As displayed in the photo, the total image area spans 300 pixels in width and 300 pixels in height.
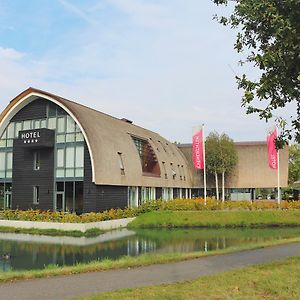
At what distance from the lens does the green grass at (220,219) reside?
93.5 feet

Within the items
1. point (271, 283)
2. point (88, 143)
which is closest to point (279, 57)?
point (271, 283)

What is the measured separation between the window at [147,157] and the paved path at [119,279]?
23.3m

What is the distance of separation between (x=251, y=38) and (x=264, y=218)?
2171cm

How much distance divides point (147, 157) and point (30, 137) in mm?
10725

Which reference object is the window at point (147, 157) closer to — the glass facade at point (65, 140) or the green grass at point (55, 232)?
the glass facade at point (65, 140)

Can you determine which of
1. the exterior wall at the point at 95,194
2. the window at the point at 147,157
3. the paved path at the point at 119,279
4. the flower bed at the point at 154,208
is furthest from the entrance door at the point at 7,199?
the paved path at the point at 119,279

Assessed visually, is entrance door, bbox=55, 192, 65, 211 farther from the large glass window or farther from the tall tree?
the tall tree

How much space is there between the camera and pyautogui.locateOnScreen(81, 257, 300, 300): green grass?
7.50m

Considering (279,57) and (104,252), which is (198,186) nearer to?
(104,252)

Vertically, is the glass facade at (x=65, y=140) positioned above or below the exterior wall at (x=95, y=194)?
above

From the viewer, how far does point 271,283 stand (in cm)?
829

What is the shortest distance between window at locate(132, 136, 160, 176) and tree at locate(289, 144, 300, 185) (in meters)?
29.4

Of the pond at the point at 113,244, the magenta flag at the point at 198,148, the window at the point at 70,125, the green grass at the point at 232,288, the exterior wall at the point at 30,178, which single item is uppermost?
the window at the point at 70,125

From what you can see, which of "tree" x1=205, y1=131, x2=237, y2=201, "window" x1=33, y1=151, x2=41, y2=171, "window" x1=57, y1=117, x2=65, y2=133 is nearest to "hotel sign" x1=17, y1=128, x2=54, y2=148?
"window" x1=57, y1=117, x2=65, y2=133
